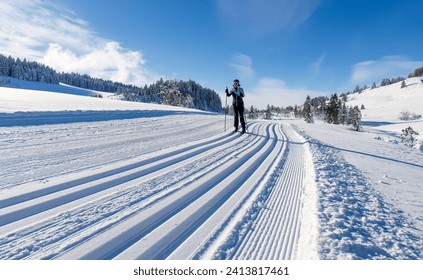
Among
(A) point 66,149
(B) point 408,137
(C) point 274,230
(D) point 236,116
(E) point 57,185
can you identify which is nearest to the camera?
(C) point 274,230

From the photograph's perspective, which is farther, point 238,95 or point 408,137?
point 408,137

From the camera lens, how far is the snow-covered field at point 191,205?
227 centimetres

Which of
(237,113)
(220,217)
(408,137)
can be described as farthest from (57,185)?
(408,137)

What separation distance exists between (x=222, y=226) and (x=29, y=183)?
2819 millimetres

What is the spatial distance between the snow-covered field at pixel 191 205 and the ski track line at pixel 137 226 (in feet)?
0.04

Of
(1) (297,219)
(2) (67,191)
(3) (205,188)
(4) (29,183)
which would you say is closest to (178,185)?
(3) (205,188)

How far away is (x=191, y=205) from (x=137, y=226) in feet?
2.62

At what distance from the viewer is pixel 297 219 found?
2992mm

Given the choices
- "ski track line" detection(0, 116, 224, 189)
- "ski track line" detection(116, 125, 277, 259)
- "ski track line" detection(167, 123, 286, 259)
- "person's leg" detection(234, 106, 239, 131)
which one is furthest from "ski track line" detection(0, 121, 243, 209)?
"person's leg" detection(234, 106, 239, 131)

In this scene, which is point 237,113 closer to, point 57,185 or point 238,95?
point 238,95

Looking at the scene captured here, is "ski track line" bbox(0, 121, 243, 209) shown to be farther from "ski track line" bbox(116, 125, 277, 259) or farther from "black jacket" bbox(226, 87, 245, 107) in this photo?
"black jacket" bbox(226, 87, 245, 107)

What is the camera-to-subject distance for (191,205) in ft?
10.2

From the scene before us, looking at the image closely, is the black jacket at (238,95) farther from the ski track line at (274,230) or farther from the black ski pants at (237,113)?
the ski track line at (274,230)
